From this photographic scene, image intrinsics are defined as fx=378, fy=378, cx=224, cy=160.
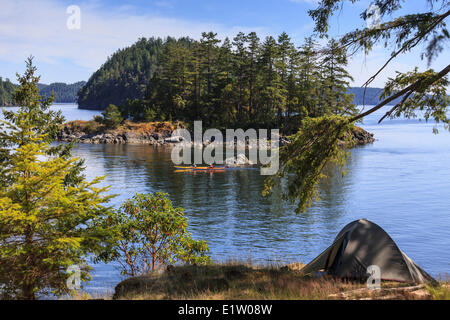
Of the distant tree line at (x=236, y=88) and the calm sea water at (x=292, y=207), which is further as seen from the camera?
the distant tree line at (x=236, y=88)

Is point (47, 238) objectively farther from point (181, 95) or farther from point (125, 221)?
point (181, 95)

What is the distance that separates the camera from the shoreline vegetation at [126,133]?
266ft

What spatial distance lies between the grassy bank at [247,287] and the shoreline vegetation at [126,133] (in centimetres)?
6710

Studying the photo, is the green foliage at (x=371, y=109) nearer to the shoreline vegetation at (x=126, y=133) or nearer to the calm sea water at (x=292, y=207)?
the calm sea water at (x=292, y=207)

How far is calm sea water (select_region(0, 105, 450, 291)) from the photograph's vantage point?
75.7 feet

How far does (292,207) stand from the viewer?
33719 millimetres

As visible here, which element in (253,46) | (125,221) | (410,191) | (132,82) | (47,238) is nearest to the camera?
(47,238)

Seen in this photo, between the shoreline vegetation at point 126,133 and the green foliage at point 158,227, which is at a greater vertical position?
the shoreline vegetation at point 126,133

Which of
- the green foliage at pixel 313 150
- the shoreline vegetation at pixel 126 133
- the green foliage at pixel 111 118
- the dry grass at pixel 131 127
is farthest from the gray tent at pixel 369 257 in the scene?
the green foliage at pixel 111 118

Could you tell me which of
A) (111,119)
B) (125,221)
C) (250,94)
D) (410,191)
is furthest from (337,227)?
(111,119)

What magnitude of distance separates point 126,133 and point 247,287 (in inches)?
3017

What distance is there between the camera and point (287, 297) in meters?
8.94

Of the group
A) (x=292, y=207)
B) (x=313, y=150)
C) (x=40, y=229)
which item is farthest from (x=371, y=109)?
(x=292, y=207)

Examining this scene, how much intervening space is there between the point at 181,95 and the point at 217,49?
14186 millimetres
